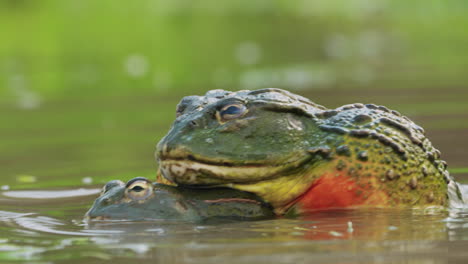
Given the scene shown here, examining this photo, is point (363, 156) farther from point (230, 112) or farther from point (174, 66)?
point (174, 66)

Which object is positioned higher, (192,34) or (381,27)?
(381,27)

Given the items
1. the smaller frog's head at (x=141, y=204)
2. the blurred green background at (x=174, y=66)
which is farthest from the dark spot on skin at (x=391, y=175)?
the blurred green background at (x=174, y=66)

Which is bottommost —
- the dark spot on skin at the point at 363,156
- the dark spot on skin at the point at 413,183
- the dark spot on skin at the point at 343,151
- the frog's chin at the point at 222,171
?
the dark spot on skin at the point at 413,183

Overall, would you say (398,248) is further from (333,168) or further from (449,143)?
→ (449,143)

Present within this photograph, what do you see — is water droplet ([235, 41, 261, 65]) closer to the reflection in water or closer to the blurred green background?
the blurred green background

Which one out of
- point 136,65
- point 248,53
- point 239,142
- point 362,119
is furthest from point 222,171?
point 248,53

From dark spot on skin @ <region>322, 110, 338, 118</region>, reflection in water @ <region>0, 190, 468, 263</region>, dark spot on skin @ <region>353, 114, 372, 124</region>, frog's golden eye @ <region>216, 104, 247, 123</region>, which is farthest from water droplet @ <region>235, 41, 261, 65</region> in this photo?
reflection in water @ <region>0, 190, 468, 263</region>

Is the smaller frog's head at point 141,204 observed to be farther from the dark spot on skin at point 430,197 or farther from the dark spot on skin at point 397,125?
the dark spot on skin at point 430,197

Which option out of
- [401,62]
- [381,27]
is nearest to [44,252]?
[401,62]
